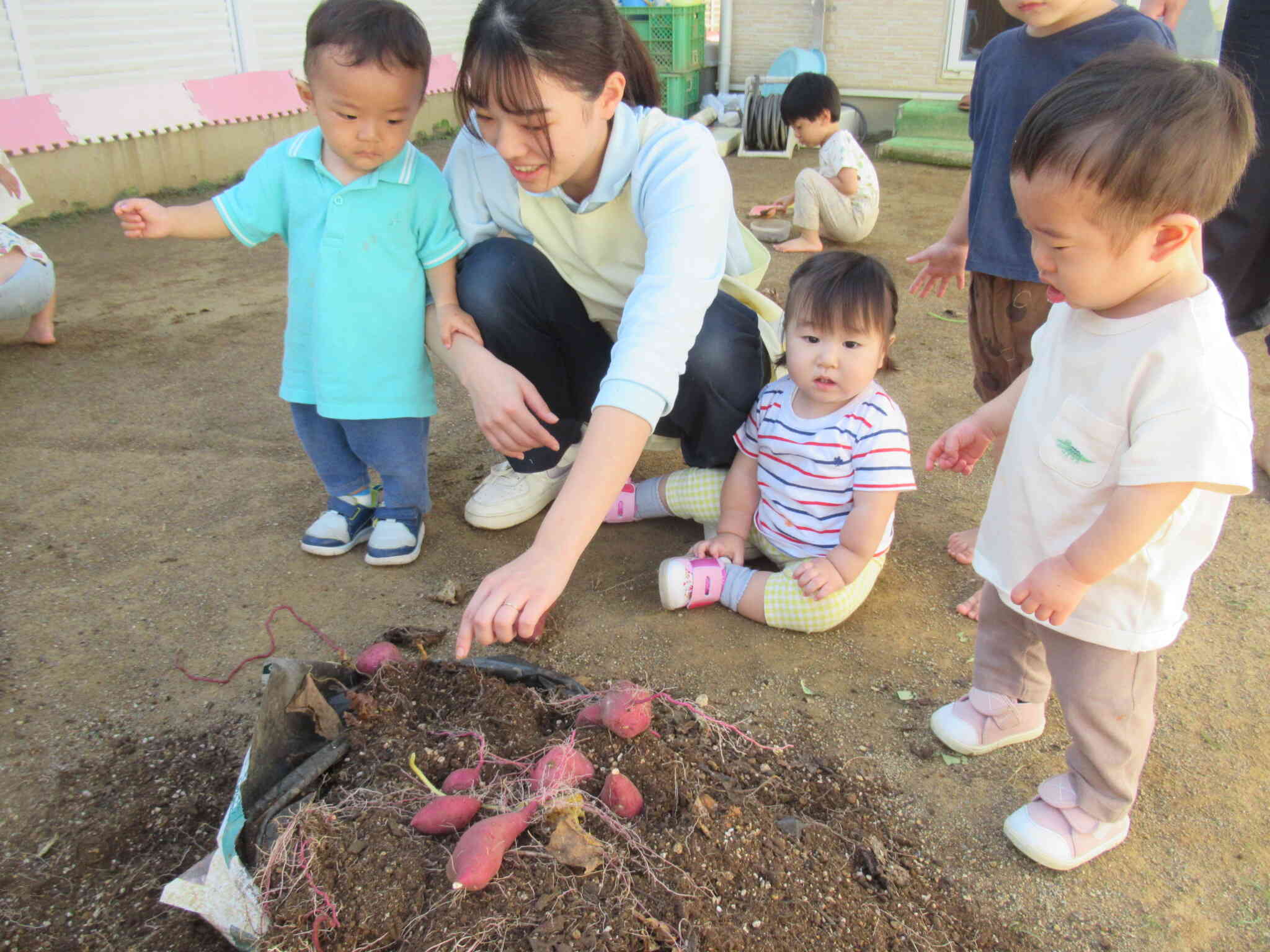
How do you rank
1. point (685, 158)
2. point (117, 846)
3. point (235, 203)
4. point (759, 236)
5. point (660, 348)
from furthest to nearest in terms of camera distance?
point (759, 236) → point (235, 203) → point (685, 158) → point (660, 348) → point (117, 846)

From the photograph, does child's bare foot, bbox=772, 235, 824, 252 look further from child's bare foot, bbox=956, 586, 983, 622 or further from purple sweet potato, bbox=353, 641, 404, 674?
purple sweet potato, bbox=353, 641, 404, 674

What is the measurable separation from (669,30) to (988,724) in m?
7.21

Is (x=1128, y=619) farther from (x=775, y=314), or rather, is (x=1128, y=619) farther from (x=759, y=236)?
(x=759, y=236)

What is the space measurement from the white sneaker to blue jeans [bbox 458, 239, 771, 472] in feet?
0.82

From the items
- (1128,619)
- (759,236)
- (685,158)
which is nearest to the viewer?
(1128,619)

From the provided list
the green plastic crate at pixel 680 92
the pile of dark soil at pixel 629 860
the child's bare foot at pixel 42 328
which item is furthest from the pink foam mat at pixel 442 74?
the pile of dark soil at pixel 629 860

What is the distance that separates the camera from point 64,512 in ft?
8.42

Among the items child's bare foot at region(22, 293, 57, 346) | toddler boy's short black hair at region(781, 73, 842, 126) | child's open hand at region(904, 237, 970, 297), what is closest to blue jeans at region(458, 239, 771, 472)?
child's open hand at region(904, 237, 970, 297)

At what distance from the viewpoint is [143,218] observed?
2.11m

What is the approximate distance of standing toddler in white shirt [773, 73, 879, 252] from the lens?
4.94 metres

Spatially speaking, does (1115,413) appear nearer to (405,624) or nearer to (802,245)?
(405,624)

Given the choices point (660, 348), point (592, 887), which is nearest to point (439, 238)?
point (660, 348)

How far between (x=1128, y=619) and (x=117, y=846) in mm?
1649

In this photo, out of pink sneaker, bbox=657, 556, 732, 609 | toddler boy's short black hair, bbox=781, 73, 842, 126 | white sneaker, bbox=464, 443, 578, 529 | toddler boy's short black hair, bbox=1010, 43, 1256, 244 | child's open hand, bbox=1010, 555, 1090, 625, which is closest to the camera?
toddler boy's short black hair, bbox=1010, 43, 1256, 244
